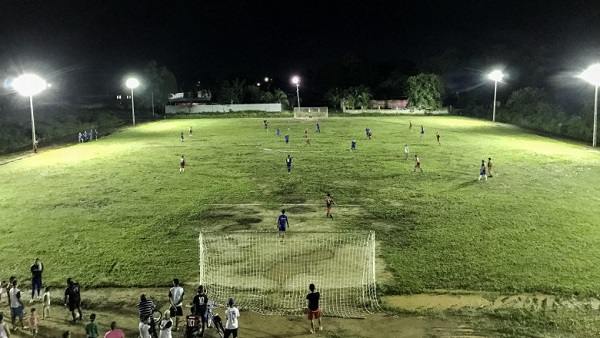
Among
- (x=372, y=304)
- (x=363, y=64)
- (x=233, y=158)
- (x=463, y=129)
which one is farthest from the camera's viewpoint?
(x=363, y=64)

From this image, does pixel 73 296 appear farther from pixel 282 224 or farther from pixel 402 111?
pixel 402 111

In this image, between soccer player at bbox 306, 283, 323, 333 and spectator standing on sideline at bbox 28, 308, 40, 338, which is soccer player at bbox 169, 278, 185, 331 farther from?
soccer player at bbox 306, 283, 323, 333

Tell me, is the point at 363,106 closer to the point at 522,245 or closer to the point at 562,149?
the point at 562,149

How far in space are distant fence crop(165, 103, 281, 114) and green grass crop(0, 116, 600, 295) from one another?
62.6m

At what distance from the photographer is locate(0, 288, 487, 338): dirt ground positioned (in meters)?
12.0

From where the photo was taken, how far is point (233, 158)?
39.8 metres

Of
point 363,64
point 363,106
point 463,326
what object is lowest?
point 463,326

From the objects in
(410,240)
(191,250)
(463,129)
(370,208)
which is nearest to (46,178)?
(191,250)

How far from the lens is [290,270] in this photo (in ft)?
53.0

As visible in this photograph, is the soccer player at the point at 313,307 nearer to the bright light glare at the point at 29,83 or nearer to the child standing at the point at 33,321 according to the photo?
the child standing at the point at 33,321

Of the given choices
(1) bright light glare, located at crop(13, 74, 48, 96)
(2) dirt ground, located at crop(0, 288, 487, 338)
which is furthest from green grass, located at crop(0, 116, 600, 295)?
(1) bright light glare, located at crop(13, 74, 48, 96)

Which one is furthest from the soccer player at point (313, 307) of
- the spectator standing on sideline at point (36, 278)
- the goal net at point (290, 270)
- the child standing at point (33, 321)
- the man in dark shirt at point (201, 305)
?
the spectator standing on sideline at point (36, 278)

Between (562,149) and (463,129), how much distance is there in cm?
2013

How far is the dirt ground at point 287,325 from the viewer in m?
12.0
